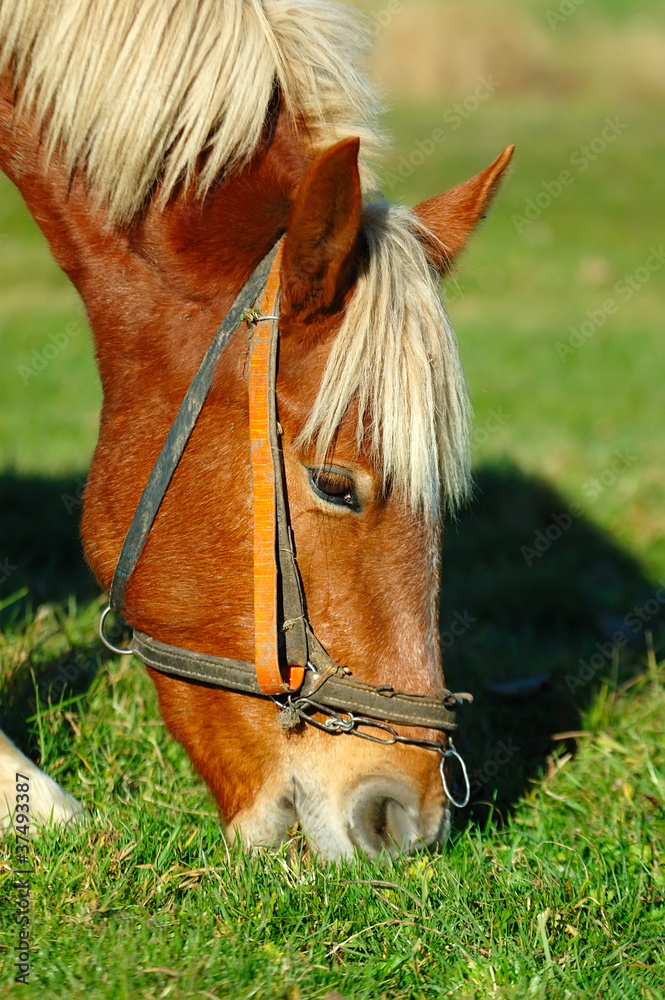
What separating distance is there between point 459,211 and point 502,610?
106 inches

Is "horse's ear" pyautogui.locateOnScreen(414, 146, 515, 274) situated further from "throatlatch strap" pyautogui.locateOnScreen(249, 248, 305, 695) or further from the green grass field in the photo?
"throatlatch strap" pyautogui.locateOnScreen(249, 248, 305, 695)

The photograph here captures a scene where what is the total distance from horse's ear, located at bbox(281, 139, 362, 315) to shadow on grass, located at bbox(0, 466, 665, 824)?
1562 millimetres

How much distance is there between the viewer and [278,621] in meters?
2.27

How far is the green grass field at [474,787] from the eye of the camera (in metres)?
1.99

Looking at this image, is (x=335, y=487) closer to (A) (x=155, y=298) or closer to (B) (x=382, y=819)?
(A) (x=155, y=298)

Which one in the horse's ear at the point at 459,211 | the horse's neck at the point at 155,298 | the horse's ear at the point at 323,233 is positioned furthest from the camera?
the horse's ear at the point at 459,211

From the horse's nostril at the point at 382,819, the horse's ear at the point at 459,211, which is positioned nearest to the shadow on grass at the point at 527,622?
the horse's nostril at the point at 382,819

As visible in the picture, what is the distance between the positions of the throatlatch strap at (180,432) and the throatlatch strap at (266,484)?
0.06m

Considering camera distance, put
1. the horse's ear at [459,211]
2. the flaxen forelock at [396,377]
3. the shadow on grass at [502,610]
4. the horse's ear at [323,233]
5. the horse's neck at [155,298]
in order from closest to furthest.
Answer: the horse's ear at [323,233], the flaxen forelock at [396,377], the horse's neck at [155,298], the horse's ear at [459,211], the shadow on grass at [502,610]

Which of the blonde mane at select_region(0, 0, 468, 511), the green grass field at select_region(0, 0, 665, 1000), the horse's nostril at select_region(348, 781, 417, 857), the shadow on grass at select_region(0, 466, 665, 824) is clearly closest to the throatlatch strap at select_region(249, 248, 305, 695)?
the blonde mane at select_region(0, 0, 468, 511)

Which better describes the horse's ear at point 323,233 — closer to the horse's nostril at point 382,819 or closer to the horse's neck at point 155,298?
the horse's neck at point 155,298

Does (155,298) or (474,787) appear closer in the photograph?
(155,298)

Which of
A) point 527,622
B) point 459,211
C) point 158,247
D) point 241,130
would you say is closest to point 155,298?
point 158,247

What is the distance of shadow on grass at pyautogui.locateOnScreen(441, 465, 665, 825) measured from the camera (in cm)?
338
